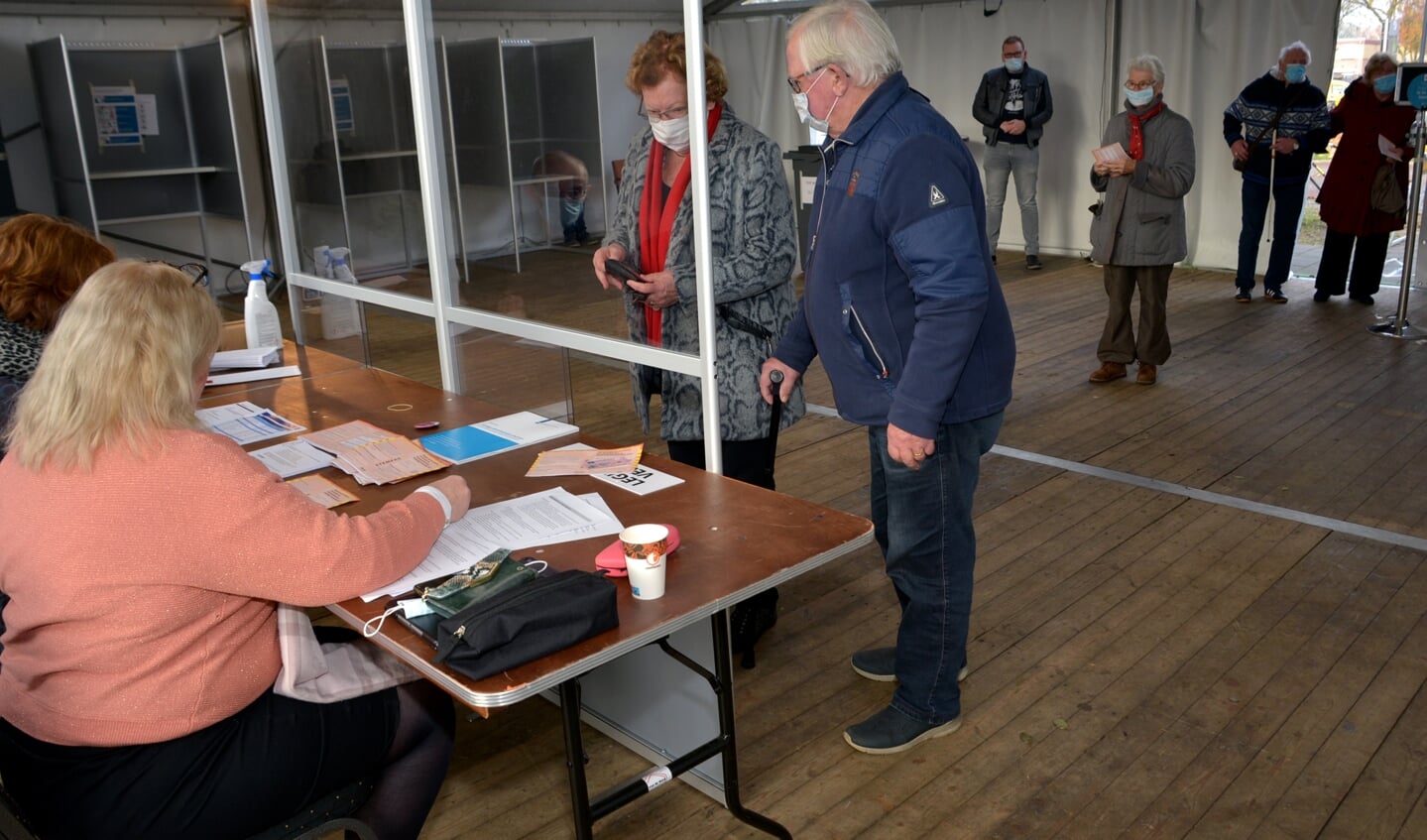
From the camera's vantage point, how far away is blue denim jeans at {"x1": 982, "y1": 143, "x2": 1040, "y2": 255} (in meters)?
8.88

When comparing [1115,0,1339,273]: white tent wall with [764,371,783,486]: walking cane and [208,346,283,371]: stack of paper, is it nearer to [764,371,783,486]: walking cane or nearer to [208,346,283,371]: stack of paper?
[764,371,783,486]: walking cane

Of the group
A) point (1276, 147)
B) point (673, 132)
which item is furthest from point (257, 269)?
point (1276, 147)

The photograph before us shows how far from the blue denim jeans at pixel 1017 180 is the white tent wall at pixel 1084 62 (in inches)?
18.4

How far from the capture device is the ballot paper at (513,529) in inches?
74.5

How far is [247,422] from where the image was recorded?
2885mm

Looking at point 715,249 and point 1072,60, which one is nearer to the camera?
point 715,249

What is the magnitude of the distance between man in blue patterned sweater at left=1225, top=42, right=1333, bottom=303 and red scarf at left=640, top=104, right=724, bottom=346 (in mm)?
5535

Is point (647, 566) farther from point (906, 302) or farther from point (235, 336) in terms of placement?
point (235, 336)

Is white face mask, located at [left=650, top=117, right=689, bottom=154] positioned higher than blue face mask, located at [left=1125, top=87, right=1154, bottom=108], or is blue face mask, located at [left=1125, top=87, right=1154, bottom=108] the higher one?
blue face mask, located at [left=1125, top=87, right=1154, bottom=108]

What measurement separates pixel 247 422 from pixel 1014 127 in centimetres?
708

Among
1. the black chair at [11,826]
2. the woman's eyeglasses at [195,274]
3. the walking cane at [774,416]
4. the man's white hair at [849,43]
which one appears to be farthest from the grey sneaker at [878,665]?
the black chair at [11,826]

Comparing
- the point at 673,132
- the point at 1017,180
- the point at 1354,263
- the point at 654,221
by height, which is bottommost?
the point at 1354,263

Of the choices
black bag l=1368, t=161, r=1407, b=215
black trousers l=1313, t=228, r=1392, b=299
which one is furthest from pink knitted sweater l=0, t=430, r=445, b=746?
black trousers l=1313, t=228, r=1392, b=299

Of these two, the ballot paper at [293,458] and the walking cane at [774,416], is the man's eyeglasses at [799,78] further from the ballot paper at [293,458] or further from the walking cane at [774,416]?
the ballot paper at [293,458]
